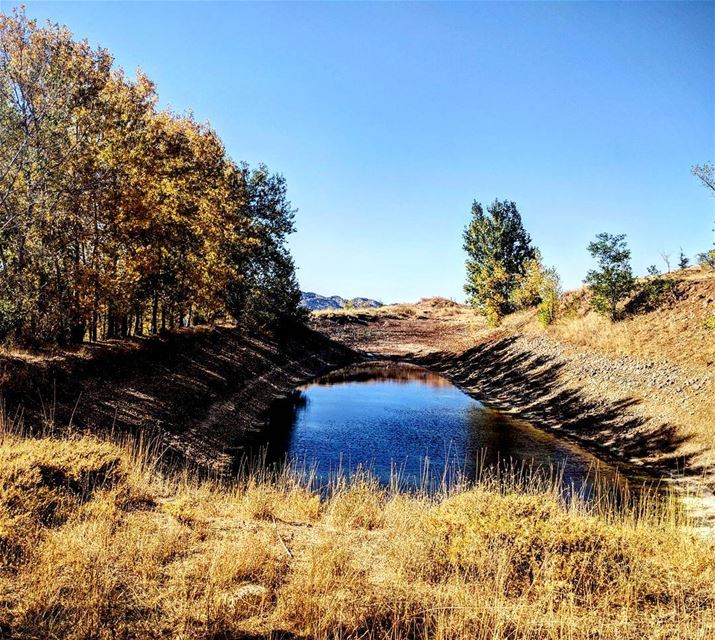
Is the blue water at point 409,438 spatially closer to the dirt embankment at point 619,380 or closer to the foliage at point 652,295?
the dirt embankment at point 619,380

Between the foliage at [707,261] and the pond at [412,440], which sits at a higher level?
the foliage at [707,261]

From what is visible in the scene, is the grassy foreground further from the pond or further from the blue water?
the blue water

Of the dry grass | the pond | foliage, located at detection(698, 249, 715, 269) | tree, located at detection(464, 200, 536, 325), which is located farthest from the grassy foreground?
tree, located at detection(464, 200, 536, 325)

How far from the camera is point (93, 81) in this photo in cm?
2320

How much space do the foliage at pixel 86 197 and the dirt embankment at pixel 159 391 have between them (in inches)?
108

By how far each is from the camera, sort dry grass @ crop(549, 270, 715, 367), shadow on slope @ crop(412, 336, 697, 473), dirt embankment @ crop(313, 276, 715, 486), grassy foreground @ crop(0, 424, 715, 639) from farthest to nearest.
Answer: dry grass @ crop(549, 270, 715, 367) → shadow on slope @ crop(412, 336, 697, 473) → dirt embankment @ crop(313, 276, 715, 486) → grassy foreground @ crop(0, 424, 715, 639)

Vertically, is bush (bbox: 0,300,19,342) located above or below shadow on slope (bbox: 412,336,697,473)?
above

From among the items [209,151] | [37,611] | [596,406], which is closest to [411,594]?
[37,611]

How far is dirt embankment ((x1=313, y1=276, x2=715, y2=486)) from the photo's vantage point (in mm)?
21594

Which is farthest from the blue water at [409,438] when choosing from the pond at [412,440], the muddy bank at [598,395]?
the muddy bank at [598,395]

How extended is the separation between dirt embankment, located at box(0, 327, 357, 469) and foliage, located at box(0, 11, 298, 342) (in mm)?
2752

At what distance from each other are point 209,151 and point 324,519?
32.7 meters

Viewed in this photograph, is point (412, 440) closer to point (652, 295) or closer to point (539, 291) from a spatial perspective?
point (652, 295)

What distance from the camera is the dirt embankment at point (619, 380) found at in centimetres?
2159
